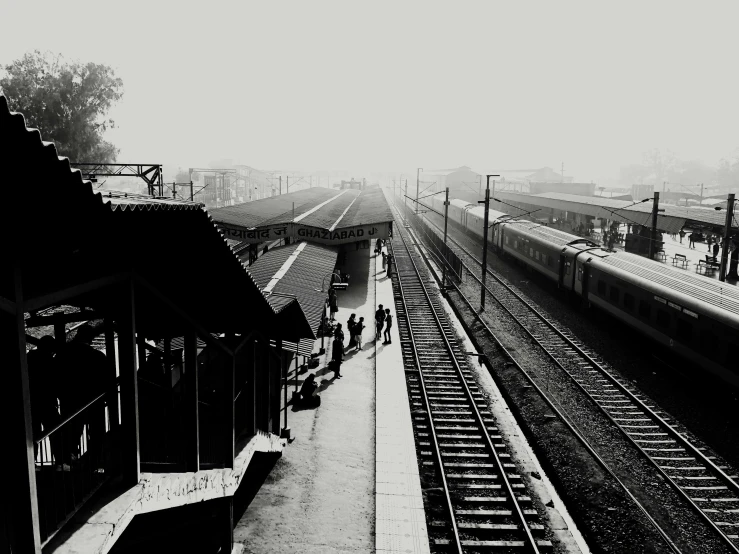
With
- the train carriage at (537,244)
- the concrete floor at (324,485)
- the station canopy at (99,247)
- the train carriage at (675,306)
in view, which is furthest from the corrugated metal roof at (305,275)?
the train carriage at (537,244)

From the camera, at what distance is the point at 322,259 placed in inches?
1077

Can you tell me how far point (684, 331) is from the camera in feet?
60.4

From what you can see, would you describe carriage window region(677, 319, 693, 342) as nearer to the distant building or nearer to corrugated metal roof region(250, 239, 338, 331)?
corrugated metal roof region(250, 239, 338, 331)

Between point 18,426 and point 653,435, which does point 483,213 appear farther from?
point 18,426

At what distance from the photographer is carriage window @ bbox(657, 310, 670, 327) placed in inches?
766

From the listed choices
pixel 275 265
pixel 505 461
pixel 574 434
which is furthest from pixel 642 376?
pixel 275 265

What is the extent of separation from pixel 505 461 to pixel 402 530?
3.94 meters

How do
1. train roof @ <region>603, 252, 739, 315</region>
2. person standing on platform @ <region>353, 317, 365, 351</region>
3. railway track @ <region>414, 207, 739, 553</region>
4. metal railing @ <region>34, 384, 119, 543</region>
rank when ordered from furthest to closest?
person standing on platform @ <region>353, 317, 365, 351</region>, train roof @ <region>603, 252, 739, 315</region>, railway track @ <region>414, 207, 739, 553</region>, metal railing @ <region>34, 384, 119, 543</region>

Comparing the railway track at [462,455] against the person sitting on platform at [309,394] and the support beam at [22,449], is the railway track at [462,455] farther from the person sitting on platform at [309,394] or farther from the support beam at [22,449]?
the support beam at [22,449]

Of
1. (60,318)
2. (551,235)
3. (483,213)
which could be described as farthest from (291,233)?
(60,318)

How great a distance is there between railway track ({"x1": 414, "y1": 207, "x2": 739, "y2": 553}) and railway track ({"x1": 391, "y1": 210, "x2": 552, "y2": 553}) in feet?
9.64

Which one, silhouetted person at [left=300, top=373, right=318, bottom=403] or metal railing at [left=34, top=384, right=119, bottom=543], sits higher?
metal railing at [left=34, top=384, right=119, bottom=543]

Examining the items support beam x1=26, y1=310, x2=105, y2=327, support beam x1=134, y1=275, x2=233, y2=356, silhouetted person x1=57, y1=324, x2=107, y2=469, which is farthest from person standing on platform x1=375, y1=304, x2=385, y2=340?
silhouetted person x1=57, y1=324, x2=107, y2=469

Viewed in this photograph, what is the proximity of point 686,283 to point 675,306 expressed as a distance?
149 centimetres
